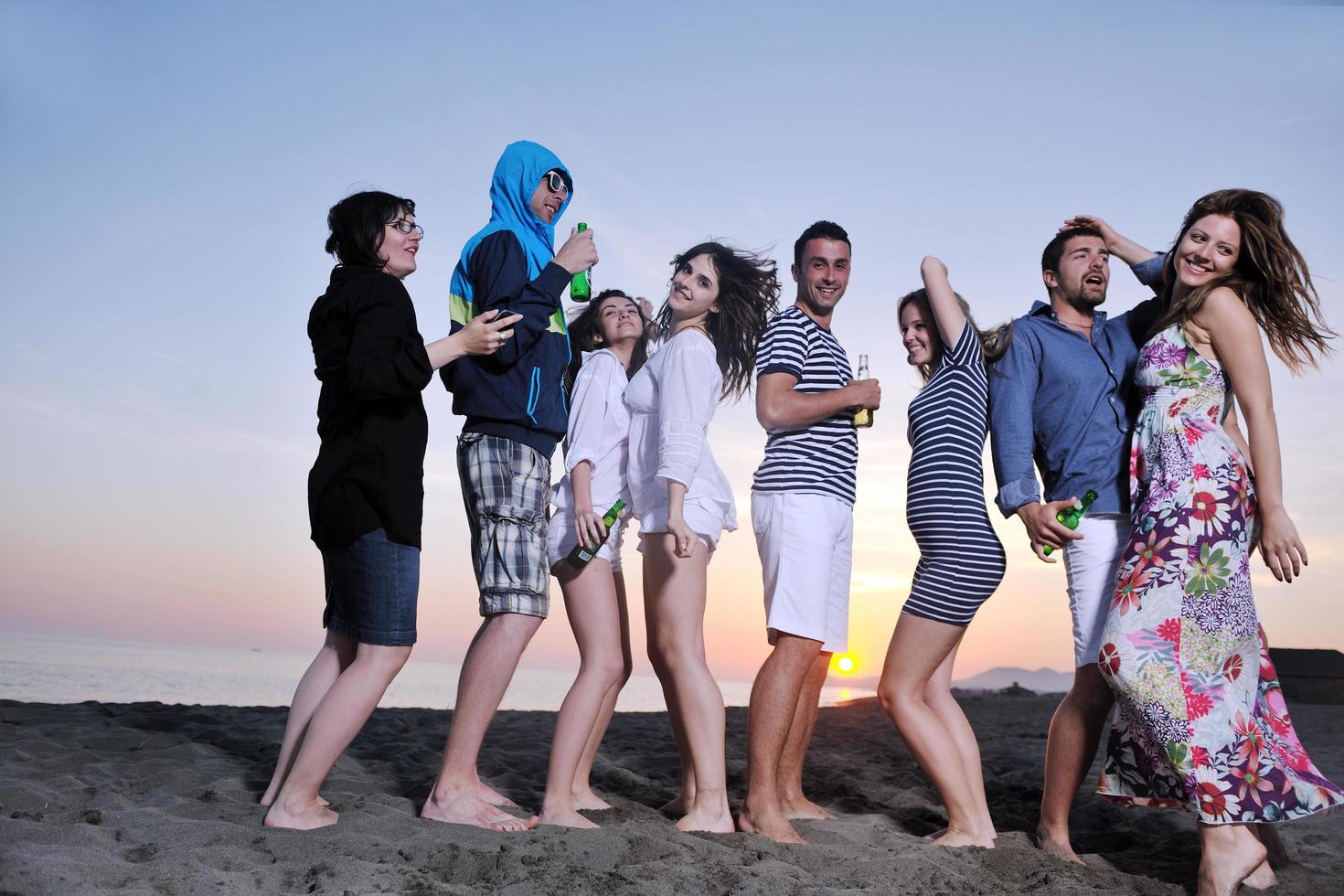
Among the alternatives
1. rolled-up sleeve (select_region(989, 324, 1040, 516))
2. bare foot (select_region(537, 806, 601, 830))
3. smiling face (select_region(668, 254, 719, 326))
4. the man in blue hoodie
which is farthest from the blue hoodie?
→ rolled-up sleeve (select_region(989, 324, 1040, 516))

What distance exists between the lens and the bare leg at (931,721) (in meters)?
3.45

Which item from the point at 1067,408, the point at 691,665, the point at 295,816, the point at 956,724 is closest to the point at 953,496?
the point at 1067,408

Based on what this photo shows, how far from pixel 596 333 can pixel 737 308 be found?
62 cm

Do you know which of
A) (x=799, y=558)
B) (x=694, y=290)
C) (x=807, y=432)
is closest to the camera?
(x=799, y=558)

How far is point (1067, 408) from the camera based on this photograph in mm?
3498

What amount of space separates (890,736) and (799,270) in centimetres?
417

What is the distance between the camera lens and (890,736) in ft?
22.8

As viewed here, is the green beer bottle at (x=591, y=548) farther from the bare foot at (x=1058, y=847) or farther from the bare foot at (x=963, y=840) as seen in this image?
the bare foot at (x=1058, y=847)

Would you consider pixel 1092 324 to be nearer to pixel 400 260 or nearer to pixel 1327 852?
pixel 1327 852

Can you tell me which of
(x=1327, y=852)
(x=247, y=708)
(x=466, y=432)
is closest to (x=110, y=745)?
(x=247, y=708)

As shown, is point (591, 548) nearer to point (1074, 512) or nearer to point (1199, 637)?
point (1074, 512)

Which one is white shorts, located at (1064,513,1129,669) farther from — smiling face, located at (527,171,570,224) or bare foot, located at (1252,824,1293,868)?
smiling face, located at (527,171,570,224)

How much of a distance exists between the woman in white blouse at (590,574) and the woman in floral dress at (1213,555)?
1.65 metres

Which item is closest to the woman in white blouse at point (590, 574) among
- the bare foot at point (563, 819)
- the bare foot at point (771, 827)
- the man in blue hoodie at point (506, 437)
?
the bare foot at point (563, 819)
